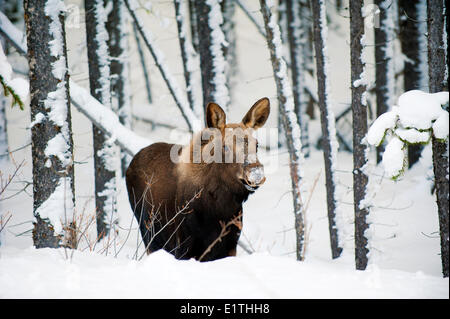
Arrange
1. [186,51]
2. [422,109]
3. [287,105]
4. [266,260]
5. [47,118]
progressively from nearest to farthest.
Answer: [422,109], [266,260], [47,118], [287,105], [186,51]

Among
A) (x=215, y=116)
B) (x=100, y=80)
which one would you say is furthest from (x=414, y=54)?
(x=215, y=116)

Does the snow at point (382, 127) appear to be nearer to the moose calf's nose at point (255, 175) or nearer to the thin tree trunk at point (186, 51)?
the moose calf's nose at point (255, 175)

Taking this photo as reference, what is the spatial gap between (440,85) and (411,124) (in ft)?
3.04

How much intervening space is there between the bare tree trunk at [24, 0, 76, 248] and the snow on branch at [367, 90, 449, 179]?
358 centimetres

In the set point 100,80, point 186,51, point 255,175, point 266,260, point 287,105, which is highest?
point 186,51

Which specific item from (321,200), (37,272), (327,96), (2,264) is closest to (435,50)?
(327,96)

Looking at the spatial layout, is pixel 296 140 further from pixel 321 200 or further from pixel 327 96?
pixel 321 200

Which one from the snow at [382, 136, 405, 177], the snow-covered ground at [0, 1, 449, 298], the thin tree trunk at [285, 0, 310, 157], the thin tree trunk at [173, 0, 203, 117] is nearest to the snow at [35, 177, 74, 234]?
the snow-covered ground at [0, 1, 449, 298]

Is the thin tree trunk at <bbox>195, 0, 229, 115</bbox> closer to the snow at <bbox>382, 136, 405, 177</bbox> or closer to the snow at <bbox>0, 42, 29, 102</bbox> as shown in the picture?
the snow at <bbox>0, 42, 29, 102</bbox>

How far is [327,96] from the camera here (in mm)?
7488

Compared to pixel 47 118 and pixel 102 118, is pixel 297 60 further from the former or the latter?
pixel 47 118

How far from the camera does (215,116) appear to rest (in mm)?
5141

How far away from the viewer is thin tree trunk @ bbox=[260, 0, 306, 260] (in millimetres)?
6980

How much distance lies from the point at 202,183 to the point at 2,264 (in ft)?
7.66
